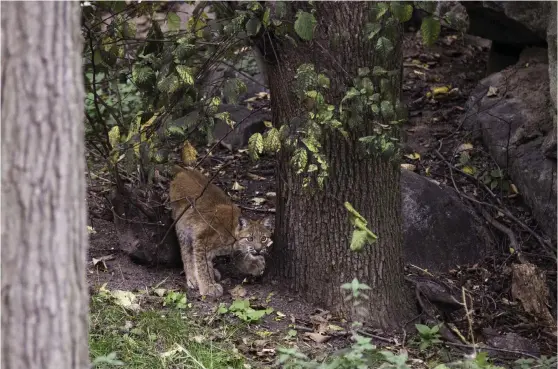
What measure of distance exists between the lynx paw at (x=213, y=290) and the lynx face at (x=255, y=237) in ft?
1.38

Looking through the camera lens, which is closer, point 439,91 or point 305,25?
point 305,25

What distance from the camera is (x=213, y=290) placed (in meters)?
6.29

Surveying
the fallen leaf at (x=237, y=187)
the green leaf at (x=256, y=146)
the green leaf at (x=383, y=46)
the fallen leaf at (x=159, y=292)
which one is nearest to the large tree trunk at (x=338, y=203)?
the green leaf at (x=383, y=46)

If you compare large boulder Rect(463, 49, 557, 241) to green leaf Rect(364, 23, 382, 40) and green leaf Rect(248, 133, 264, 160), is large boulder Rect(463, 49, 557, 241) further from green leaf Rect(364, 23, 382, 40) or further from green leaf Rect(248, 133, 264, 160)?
green leaf Rect(248, 133, 264, 160)

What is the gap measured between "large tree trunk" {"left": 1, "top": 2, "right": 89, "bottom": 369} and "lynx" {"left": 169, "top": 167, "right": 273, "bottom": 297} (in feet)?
10.9

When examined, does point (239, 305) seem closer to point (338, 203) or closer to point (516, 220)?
point (338, 203)

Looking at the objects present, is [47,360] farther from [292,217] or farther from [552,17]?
[552,17]

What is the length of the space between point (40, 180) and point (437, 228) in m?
5.29

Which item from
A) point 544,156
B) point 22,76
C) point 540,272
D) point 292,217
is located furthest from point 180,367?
point 544,156

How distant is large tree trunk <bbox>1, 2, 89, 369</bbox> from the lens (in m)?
2.87

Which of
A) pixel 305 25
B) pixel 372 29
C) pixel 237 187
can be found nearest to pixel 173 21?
pixel 305 25

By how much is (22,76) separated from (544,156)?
6.12 meters

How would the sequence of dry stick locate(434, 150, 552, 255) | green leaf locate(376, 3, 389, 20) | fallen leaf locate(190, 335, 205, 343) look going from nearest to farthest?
green leaf locate(376, 3, 389, 20) < fallen leaf locate(190, 335, 205, 343) < dry stick locate(434, 150, 552, 255)

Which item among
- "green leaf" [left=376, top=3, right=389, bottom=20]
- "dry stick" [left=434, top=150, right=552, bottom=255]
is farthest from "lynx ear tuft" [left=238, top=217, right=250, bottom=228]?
"dry stick" [left=434, top=150, right=552, bottom=255]
